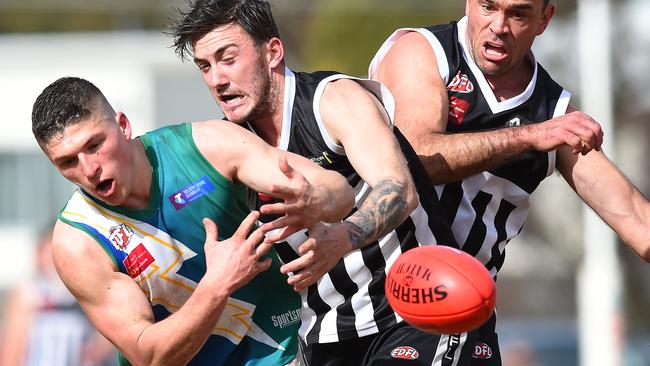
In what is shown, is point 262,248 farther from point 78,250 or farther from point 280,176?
point 78,250

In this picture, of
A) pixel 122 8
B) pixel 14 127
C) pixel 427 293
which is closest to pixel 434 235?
pixel 427 293

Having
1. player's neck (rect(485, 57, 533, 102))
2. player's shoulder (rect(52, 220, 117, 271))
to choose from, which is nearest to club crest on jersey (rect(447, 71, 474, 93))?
player's neck (rect(485, 57, 533, 102))

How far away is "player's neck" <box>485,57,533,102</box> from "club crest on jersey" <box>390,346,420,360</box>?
4.35ft

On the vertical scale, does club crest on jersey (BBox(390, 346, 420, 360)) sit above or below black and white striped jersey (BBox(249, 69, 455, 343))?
below

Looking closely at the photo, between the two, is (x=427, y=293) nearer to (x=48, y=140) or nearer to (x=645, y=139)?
(x=48, y=140)

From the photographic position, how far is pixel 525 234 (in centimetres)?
3195

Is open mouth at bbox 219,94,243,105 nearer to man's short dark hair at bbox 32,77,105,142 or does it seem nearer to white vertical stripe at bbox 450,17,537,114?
man's short dark hair at bbox 32,77,105,142

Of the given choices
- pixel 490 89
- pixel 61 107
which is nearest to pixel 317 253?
pixel 61 107

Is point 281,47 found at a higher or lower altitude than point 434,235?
higher

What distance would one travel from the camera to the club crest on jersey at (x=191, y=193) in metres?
5.48

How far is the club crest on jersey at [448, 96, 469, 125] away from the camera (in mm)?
5945

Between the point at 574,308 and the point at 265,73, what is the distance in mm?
27734

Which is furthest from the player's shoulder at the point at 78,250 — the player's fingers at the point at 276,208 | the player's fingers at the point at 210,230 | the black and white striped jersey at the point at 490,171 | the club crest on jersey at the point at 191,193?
the black and white striped jersey at the point at 490,171

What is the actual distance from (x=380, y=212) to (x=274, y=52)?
1149mm
